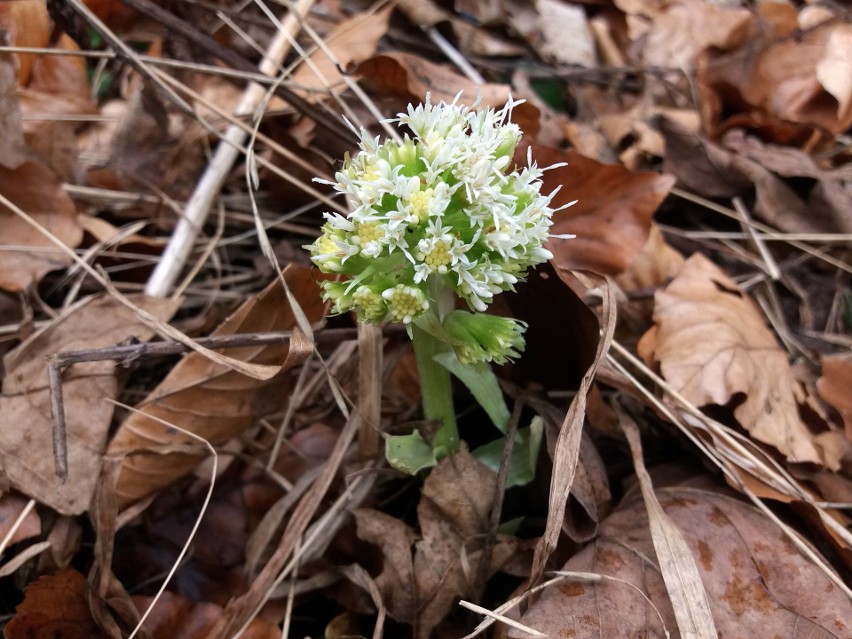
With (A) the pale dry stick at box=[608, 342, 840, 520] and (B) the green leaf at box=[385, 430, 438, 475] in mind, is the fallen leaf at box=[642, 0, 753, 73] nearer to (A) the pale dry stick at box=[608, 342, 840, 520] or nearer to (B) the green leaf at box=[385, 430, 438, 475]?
(A) the pale dry stick at box=[608, 342, 840, 520]

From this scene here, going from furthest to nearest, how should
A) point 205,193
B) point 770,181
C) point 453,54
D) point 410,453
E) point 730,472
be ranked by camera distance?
1. point 453,54
2. point 770,181
3. point 205,193
4. point 730,472
5. point 410,453

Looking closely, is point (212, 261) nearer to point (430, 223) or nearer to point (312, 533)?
point (312, 533)

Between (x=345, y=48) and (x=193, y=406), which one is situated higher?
(x=345, y=48)

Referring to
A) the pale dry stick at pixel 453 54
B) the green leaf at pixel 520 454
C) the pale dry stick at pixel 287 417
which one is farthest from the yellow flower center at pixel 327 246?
the pale dry stick at pixel 453 54

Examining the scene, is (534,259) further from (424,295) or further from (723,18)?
(723,18)

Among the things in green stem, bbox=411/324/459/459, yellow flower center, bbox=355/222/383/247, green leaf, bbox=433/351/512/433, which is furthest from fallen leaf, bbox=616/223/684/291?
yellow flower center, bbox=355/222/383/247

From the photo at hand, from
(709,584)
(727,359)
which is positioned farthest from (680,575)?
(727,359)

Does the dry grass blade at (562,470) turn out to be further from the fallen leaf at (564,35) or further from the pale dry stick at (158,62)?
the fallen leaf at (564,35)
